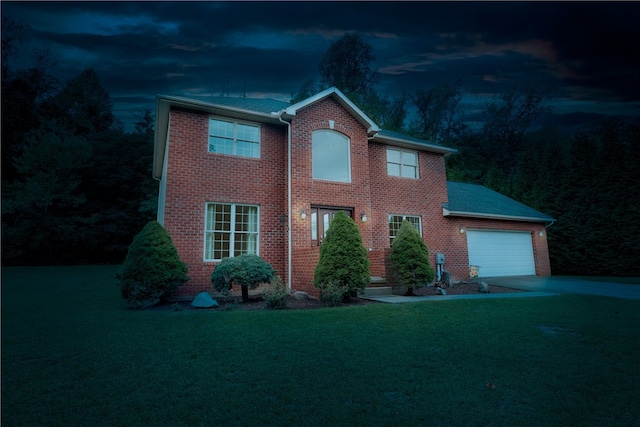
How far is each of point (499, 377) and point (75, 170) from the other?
97.0ft

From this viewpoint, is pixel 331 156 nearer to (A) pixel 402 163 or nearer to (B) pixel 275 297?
(A) pixel 402 163

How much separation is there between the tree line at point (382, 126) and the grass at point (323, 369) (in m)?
13.7

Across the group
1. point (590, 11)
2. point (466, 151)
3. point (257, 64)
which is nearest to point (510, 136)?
point (466, 151)

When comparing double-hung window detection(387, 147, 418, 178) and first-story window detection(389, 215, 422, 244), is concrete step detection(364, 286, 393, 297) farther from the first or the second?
double-hung window detection(387, 147, 418, 178)

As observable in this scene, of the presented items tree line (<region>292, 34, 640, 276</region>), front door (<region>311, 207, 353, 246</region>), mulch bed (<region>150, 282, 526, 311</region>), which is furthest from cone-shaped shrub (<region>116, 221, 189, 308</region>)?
tree line (<region>292, 34, 640, 276</region>)

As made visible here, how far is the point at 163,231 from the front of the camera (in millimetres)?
8523

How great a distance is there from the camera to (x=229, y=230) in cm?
1051

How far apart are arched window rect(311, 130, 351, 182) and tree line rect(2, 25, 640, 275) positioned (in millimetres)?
13964

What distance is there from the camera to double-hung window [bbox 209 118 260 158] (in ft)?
35.0

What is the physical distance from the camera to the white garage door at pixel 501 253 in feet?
48.9

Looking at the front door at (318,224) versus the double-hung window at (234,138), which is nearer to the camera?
the double-hung window at (234,138)

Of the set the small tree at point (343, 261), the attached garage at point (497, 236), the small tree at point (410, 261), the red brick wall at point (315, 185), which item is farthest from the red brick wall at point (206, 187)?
the attached garage at point (497, 236)

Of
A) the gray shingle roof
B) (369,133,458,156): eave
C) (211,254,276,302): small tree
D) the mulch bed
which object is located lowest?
the mulch bed

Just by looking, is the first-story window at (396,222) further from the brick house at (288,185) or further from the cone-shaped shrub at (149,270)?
the cone-shaped shrub at (149,270)
